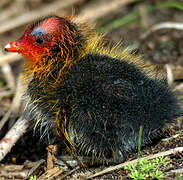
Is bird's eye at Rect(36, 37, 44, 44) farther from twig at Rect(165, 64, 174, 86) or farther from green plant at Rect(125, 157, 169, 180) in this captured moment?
twig at Rect(165, 64, 174, 86)

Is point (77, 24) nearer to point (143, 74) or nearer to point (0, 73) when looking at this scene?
point (143, 74)

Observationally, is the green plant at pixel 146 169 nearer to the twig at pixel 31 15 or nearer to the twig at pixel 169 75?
the twig at pixel 169 75

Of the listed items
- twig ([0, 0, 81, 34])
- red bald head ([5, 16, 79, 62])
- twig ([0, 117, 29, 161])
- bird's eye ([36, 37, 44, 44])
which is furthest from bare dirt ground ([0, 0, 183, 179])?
bird's eye ([36, 37, 44, 44])

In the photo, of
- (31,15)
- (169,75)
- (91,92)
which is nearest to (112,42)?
(91,92)

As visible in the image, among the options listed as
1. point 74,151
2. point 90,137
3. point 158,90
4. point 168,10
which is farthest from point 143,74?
point 168,10

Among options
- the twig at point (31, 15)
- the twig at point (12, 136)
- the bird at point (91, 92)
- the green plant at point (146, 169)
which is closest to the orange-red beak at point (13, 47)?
the bird at point (91, 92)
